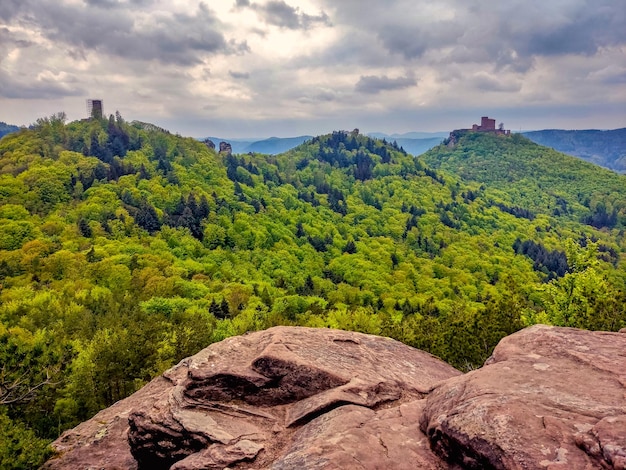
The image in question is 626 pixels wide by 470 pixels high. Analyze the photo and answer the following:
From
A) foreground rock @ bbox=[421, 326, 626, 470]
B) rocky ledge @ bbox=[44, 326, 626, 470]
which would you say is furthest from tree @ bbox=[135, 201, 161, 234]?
foreground rock @ bbox=[421, 326, 626, 470]

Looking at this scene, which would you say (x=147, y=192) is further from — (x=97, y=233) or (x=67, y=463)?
(x=67, y=463)

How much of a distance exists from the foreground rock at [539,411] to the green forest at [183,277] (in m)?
16.4

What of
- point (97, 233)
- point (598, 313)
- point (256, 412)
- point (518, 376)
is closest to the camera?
point (518, 376)

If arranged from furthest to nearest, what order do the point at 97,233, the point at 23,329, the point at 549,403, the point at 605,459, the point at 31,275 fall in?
1. the point at 97,233
2. the point at 31,275
3. the point at 23,329
4. the point at 549,403
5. the point at 605,459

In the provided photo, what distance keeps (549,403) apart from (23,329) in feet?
227

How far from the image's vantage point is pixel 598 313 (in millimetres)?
29875

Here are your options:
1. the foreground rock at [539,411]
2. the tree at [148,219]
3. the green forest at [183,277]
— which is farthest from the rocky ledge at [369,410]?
the tree at [148,219]

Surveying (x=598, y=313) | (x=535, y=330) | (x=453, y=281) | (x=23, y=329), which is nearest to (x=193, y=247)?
(x=23, y=329)

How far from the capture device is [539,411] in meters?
9.47

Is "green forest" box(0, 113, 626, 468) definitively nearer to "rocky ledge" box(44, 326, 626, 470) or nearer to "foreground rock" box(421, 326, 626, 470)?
"rocky ledge" box(44, 326, 626, 470)

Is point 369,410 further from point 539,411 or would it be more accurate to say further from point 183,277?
point 183,277

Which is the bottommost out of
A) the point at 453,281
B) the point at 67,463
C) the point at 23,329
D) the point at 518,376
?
the point at 453,281

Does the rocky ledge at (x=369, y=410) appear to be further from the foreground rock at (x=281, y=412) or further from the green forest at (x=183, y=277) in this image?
the green forest at (x=183, y=277)

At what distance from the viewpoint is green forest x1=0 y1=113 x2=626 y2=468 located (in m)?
33.6
